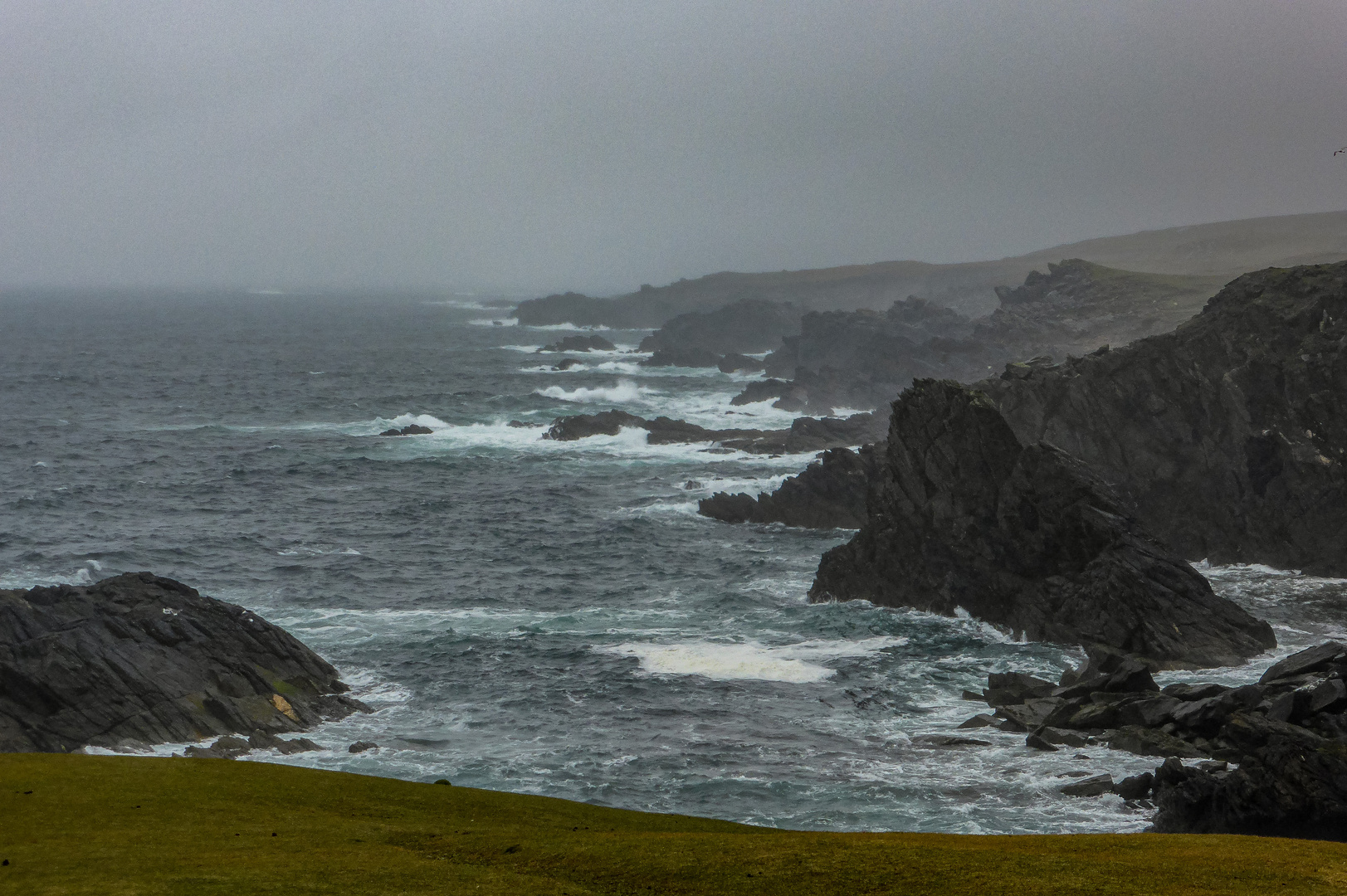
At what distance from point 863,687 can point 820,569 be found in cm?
1322

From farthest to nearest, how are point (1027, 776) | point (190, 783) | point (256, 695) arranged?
point (256, 695)
point (1027, 776)
point (190, 783)

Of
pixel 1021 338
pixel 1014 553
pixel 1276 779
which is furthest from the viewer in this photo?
pixel 1021 338

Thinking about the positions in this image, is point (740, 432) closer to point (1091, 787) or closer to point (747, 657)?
point (747, 657)

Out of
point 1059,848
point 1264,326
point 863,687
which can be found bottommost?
point 863,687

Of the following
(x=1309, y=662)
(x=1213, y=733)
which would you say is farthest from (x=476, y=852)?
(x=1309, y=662)

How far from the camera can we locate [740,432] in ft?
358

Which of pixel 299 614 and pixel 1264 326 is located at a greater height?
pixel 1264 326

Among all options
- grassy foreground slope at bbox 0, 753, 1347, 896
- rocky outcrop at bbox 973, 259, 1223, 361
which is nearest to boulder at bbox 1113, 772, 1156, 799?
grassy foreground slope at bbox 0, 753, 1347, 896

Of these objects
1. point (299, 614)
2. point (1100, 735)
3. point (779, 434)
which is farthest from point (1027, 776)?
point (779, 434)

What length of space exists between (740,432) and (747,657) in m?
57.9

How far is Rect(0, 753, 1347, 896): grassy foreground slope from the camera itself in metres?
22.6

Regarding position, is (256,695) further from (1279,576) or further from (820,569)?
(1279,576)

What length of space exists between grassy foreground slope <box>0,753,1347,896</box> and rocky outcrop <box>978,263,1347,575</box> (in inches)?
1546

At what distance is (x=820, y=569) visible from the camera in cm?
6116
